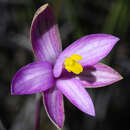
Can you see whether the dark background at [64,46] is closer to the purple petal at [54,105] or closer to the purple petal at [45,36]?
the purple petal at [45,36]

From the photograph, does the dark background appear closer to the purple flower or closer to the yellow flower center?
the purple flower

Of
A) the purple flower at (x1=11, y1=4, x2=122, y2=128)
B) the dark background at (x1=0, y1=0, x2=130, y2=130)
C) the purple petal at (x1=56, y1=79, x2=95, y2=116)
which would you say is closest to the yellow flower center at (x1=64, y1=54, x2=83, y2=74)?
A: the purple flower at (x1=11, y1=4, x2=122, y2=128)

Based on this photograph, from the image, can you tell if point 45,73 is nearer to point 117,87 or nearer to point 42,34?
point 42,34

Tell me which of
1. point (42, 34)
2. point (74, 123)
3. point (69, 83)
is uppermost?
point (42, 34)

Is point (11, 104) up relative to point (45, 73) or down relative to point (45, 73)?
A: down

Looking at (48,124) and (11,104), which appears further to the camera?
(11,104)

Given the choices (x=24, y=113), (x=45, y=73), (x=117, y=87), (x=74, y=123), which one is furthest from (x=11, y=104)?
(x=45, y=73)

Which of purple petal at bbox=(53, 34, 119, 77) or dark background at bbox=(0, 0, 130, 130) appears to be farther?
dark background at bbox=(0, 0, 130, 130)
